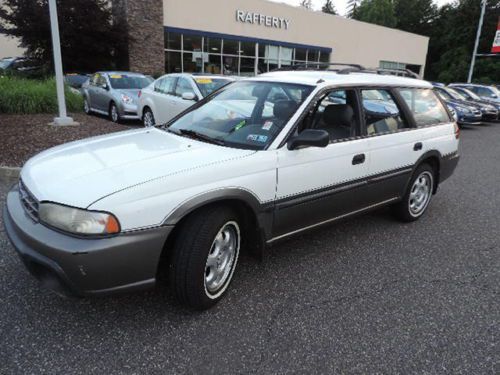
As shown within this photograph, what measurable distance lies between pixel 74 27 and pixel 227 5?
902 centimetres

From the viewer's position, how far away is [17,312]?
8.86 ft

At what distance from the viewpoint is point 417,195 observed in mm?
4801

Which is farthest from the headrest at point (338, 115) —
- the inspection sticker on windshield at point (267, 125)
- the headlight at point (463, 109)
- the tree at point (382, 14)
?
the tree at point (382, 14)

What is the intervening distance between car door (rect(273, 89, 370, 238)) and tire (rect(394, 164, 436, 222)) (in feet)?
2.92

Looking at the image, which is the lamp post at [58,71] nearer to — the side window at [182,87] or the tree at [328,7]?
the side window at [182,87]

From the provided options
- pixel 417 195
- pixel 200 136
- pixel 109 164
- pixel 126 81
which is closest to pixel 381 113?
pixel 417 195

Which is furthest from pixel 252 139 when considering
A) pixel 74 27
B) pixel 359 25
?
pixel 359 25

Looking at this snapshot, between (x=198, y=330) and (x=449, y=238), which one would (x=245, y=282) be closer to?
(x=198, y=330)

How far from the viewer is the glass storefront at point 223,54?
21.5 metres

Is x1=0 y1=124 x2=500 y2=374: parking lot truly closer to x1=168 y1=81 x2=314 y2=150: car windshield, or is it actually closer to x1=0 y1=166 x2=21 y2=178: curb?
x1=168 y1=81 x2=314 y2=150: car windshield

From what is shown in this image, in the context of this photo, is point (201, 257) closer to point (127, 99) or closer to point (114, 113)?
point (127, 99)

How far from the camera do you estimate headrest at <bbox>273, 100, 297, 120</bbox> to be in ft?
10.7

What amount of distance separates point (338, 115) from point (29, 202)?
8.52 feet

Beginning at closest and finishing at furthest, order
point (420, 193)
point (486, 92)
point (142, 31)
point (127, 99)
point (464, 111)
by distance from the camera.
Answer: point (420, 193), point (127, 99), point (464, 111), point (142, 31), point (486, 92)
